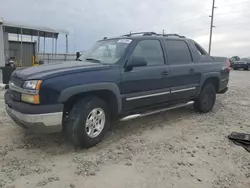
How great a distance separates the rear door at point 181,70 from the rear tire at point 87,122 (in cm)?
180

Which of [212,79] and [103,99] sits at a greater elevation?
[212,79]

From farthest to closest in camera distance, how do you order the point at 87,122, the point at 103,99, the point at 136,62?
the point at 136,62 < the point at 103,99 < the point at 87,122

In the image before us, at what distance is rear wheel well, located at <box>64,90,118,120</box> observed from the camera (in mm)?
3852

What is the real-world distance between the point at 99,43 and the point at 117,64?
127 centimetres

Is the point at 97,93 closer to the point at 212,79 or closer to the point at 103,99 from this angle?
the point at 103,99

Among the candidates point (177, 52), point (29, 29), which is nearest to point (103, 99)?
point (177, 52)

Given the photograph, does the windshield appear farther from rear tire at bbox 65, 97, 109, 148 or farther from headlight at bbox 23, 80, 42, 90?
headlight at bbox 23, 80, 42, 90

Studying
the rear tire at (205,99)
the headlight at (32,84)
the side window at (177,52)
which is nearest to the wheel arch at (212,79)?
the rear tire at (205,99)

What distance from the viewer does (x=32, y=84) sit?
3.51 m

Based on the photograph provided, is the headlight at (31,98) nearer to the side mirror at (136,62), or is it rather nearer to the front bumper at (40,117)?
the front bumper at (40,117)

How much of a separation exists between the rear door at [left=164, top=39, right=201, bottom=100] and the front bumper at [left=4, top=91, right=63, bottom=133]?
2.55m

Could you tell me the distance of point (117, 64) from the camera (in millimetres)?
4320

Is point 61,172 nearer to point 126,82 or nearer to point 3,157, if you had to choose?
point 3,157

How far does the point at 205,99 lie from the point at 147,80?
229cm
